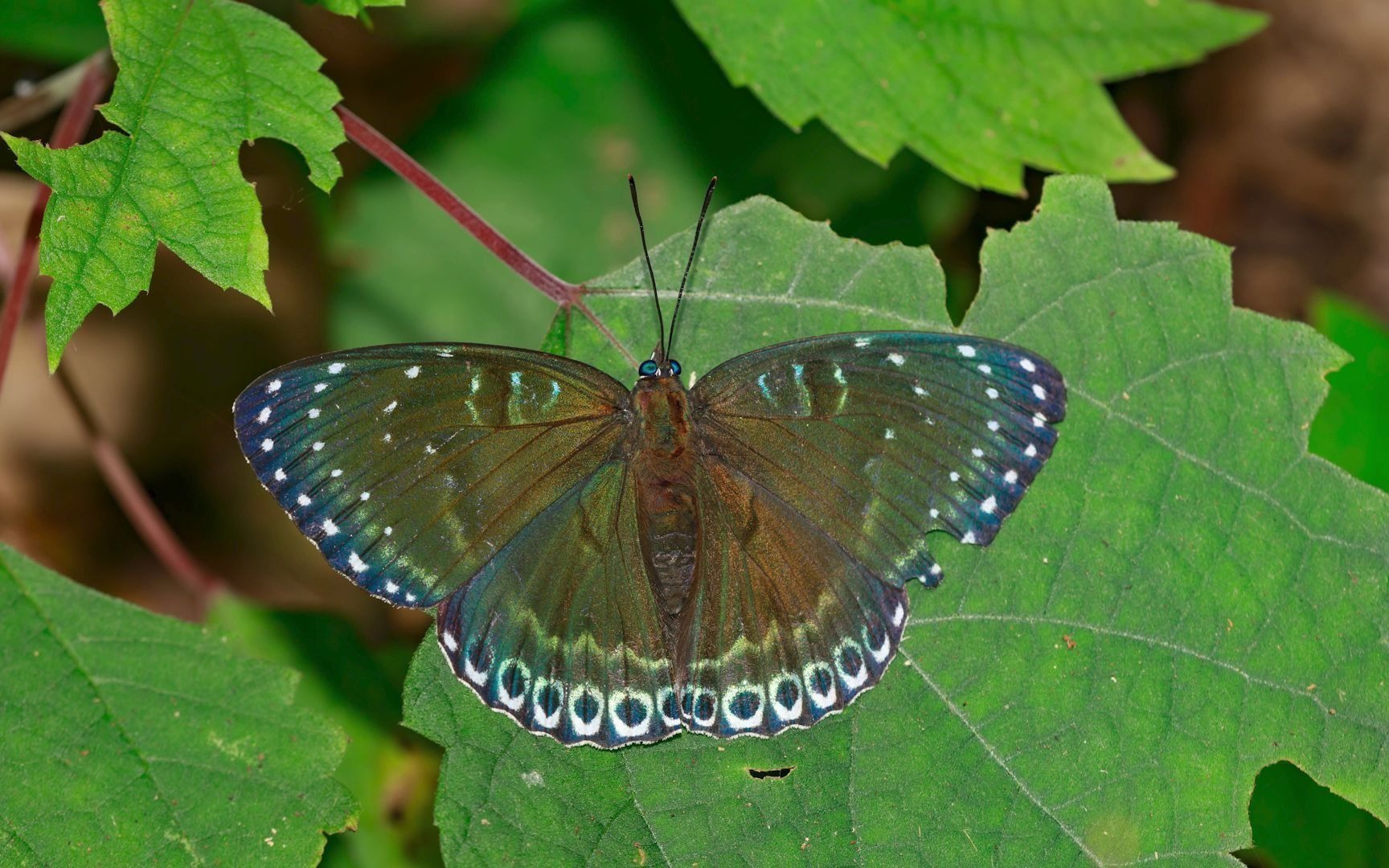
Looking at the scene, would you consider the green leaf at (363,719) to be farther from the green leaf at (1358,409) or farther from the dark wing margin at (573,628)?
the green leaf at (1358,409)

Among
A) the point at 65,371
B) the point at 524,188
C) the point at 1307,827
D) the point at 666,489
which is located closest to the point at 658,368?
the point at 666,489

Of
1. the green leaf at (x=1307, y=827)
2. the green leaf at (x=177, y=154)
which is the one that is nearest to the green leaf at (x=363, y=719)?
the green leaf at (x=177, y=154)

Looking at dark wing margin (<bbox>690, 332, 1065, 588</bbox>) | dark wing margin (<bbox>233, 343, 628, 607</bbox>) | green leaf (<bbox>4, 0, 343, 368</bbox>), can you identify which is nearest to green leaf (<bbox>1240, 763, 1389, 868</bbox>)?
dark wing margin (<bbox>690, 332, 1065, 588</bbox>)

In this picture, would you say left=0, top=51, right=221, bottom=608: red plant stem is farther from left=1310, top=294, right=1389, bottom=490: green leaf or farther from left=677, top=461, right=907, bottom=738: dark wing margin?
left=1310, top=294, right=1389, bottom=490: green leaf

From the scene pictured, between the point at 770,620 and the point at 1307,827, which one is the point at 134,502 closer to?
the point at 770,620

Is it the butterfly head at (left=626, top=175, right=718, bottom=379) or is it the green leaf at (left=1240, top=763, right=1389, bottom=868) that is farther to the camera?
the green leaf at (left=1240, top=763, right=1389, bottom=868)
